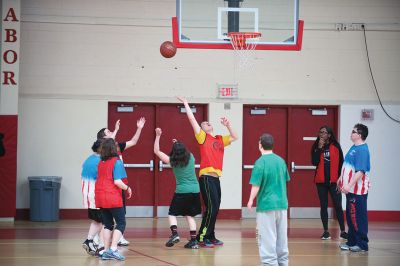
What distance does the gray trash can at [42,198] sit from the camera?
18.1 meters

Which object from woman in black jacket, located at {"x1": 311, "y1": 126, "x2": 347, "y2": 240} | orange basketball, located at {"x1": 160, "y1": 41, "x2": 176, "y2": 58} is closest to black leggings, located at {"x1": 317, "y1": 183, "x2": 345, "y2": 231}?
woman in black jacket, located at {"x1": 311, "y1": 126, "x2": 347, "y2": 240}

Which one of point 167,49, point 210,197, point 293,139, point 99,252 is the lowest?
point 99,252

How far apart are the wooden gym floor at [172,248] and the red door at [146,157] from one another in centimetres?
93

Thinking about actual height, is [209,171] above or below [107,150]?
below

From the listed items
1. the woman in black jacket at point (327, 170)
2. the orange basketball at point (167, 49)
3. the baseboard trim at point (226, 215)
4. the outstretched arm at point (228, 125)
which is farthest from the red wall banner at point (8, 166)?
the woman in black jacket at point (327, 170)

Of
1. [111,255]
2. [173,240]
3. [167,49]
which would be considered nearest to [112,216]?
[111,255]

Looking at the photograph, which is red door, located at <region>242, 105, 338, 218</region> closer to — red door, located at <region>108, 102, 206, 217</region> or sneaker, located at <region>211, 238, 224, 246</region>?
red door, located at <region>108, 102, 206, 217</region>

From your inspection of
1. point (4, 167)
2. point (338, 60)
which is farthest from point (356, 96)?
point (4, 167)

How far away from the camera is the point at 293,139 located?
20.0 meters

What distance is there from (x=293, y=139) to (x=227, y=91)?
87.3 inches

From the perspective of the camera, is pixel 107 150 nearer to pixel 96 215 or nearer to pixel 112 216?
pixel 112 216

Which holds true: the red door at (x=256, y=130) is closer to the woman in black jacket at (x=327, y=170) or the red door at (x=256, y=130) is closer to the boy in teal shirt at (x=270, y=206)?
the woman in black jacket at (x=327, y=170)

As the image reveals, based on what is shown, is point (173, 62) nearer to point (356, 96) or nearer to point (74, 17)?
point (74, 17)

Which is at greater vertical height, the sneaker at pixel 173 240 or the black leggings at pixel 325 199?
the black leggings at pixel 325 199
